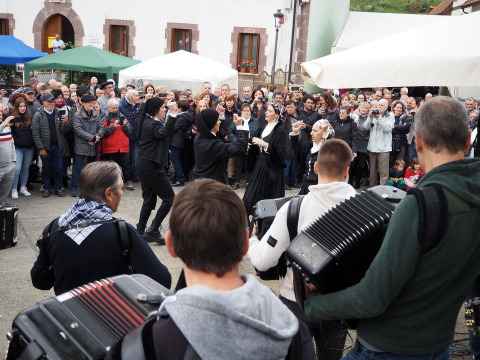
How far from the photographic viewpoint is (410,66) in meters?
3.65

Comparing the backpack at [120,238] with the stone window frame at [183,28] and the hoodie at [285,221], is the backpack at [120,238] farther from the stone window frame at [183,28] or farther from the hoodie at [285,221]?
the stone window frame at [183,28]

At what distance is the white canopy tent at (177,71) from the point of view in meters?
13.4

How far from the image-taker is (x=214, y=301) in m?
1.44

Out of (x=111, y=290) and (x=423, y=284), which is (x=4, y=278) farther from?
(x=423, y=284)

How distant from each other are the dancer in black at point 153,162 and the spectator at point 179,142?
3505 millimetres

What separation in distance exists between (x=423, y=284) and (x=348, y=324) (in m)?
0.41

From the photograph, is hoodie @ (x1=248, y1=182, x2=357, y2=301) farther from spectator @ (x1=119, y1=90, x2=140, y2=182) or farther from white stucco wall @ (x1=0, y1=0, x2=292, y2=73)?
white stucco wall @ (x1=0, y1=0, x2=292, y2=73)

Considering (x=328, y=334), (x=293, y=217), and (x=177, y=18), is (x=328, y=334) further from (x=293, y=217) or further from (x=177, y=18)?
(x=177, y=18)

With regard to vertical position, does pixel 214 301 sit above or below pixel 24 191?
above

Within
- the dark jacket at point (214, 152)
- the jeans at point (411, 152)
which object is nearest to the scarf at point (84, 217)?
the dark jacket at point (214, 152)

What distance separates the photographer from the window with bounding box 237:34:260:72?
896 inches

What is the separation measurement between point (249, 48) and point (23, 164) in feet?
50.6

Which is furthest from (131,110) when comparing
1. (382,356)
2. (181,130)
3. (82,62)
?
(382,356)

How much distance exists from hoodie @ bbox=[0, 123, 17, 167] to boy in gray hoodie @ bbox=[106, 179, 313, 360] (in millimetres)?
6652
